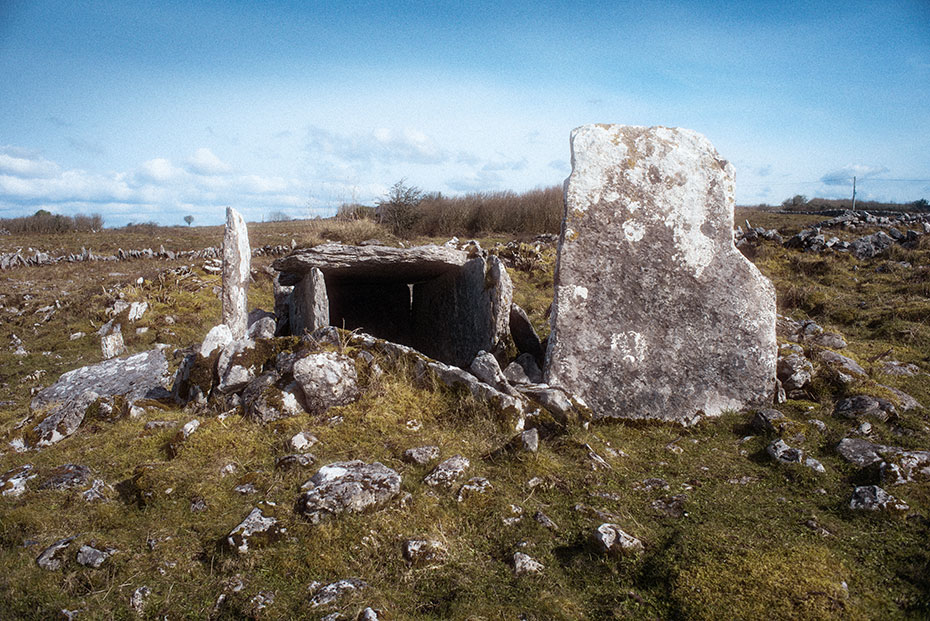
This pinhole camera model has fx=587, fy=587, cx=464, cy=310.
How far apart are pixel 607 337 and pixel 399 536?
10.7ft

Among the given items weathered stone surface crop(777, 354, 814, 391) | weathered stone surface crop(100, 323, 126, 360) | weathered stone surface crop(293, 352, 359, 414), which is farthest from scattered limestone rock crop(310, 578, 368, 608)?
weathered stone surface crop(100, 323, 126, 360)

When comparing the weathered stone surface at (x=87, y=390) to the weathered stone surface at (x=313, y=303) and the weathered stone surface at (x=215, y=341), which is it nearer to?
the weathered stone surface at (x=215, y=341)

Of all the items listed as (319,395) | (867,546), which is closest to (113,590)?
(319,395)

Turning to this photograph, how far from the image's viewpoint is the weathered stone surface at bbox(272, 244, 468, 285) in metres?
7.32

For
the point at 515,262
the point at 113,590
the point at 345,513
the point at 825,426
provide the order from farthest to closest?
1. the point at 515,262
2. the point at 825,426
3. the point at 345,513
4. the point at 113,590

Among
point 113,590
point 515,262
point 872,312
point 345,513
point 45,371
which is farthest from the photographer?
point 515,262

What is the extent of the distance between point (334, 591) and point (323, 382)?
98.4 inches

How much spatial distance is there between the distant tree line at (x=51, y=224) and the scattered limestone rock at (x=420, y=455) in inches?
1353

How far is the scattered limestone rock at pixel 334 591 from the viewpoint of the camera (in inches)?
125

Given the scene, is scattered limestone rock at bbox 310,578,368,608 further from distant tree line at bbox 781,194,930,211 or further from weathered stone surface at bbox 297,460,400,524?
distant tree line at bbox 781,194,930,211

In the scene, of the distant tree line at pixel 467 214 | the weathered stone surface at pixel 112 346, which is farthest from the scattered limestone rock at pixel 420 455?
the distant tree line at pixel 467 214

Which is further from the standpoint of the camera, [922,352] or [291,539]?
[922,352]

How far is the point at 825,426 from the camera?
545cm

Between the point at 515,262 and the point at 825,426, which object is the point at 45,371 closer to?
the point at 515,262
